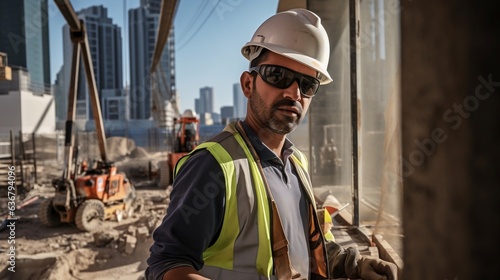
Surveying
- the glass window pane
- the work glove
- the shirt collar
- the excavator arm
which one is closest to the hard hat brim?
the shirt collar

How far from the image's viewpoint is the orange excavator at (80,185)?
7.69 m

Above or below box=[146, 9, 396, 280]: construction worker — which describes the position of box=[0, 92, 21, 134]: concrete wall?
above

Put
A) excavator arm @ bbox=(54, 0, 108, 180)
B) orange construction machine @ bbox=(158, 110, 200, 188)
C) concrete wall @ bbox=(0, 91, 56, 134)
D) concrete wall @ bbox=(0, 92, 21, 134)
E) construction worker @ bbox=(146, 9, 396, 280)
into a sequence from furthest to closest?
concrete wall @ bbox=(0, 91, 56, 134), concrete wall @ bbox=(0, 92, 21, 134), orange construction machine @ bbox=(158, 110, 200, 188), excavator arm @ bbox=(54, 0, 108, 180), construction worker @ bbox=(146, 9, 396, 280)

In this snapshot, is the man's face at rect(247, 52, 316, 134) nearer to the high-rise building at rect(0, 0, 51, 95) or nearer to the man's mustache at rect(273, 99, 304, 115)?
the man's mustache at rect(273, 99, 304, 115)

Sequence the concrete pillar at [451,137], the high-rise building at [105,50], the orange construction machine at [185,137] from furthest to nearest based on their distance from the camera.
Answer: the high-rise building at [105,50] → the orange construction machine at [185,137] → the concrete pillar at [451,137]

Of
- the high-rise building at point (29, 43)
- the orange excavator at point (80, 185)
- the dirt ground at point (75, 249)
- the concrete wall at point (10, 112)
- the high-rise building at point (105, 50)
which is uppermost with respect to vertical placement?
the high-rise building at point (105, 50)

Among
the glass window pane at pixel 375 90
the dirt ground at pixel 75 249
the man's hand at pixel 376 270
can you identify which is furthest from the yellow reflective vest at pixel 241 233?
the dirt ground at pixel 75 249

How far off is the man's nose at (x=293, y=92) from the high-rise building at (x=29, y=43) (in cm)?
2295

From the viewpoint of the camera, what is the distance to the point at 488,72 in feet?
1.07

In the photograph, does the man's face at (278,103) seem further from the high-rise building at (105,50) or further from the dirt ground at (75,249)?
the high-rise building at (105,50)

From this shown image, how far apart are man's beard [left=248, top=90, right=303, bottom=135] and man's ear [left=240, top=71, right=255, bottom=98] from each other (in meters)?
0.10

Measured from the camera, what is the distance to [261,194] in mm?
1469

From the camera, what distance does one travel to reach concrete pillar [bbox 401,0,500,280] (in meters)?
0.33

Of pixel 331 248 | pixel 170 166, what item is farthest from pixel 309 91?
pixel 170 166
